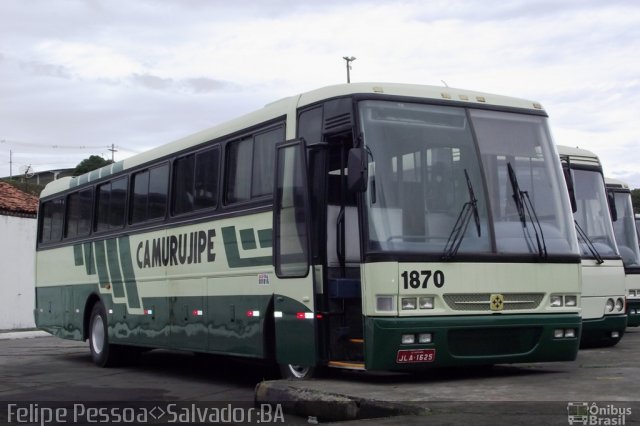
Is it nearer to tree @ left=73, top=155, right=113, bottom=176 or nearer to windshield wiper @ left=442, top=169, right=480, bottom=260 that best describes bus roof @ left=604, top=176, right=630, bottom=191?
windshield wiper @ left=442, top=169, right=480, bottom=260

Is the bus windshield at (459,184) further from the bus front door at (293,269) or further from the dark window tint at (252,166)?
the dark window tint at (252,166)

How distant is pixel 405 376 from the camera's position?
1023 centimetres

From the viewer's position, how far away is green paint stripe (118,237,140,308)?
14.8 m

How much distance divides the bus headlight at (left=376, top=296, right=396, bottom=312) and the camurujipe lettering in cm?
359

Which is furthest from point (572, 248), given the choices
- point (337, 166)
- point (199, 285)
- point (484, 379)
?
point (199, 285)

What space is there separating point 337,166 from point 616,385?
3587 millimetres

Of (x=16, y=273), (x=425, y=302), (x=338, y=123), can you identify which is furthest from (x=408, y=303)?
(x=16, y=273)

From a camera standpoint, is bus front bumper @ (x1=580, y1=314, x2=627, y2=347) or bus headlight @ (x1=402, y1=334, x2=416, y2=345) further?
bus front bumper @ (x1=580, y1=314, x2=627, y2=347)

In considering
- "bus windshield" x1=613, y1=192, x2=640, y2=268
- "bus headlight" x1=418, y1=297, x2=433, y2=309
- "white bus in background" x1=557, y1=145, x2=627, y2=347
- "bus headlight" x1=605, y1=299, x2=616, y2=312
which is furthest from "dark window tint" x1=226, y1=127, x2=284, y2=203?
"bus windshield" x1=613, y1=192, x2=640, y2=268

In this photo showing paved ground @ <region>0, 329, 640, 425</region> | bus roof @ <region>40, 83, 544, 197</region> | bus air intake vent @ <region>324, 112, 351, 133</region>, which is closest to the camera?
paved ground @ <region>0, 329, 640, 425</region>

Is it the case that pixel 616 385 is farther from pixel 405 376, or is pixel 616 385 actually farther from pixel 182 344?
pixel 182 344

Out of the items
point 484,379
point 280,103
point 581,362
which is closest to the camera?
point 484,379

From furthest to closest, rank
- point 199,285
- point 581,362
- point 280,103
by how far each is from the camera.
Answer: point 199,285 → point 581,362 → point 280,103

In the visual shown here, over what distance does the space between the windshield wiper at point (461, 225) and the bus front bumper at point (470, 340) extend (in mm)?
684
